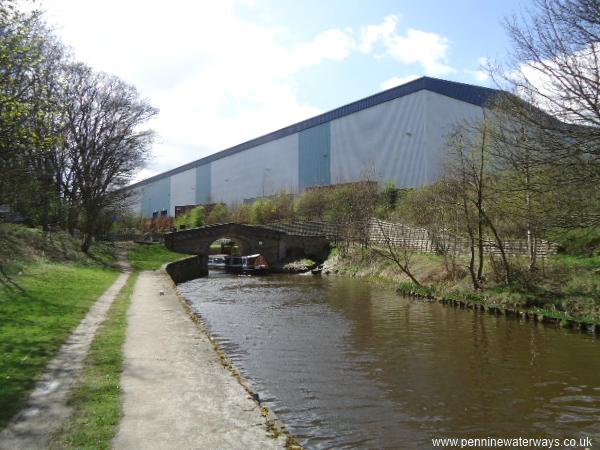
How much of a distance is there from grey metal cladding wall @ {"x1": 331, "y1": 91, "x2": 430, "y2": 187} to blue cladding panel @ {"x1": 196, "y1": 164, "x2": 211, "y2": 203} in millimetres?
36046

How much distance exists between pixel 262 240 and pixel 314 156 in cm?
1615

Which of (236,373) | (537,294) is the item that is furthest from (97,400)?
(537,294)

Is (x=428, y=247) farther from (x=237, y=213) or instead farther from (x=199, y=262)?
(x=237, y=213)

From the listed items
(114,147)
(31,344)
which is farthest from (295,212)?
(31,344)

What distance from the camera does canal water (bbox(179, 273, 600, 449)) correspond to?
24.5ft

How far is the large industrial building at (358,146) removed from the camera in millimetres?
49531

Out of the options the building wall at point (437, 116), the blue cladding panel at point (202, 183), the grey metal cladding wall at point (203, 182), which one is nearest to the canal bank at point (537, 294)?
the building wall at point (437, 116)

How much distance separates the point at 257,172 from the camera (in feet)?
254

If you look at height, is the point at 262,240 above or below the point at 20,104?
below

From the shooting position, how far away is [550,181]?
12.8 meters

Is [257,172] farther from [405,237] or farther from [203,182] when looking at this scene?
[405,237]

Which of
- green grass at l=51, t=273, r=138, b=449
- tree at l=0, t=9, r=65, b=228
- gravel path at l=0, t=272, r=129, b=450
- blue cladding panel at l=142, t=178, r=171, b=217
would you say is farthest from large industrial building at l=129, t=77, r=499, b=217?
gravel path at l=0, t=272, r=129, b=450

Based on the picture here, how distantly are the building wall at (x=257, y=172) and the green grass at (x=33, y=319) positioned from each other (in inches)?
1955

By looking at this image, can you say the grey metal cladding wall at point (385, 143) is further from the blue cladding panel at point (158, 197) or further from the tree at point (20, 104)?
the blue cladding panel at point (158, 197)
